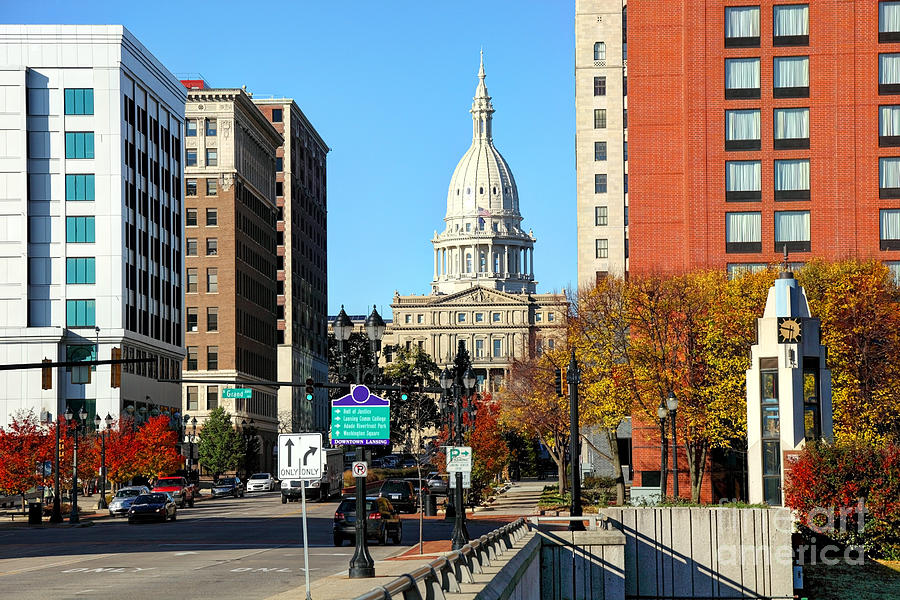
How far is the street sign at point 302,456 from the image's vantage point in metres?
26.8

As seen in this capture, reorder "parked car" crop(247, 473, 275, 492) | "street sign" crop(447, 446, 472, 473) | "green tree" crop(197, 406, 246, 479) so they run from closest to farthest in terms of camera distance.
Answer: "street sign" crop(447, 446, 472, 473)
"parked car" crop(247, 473, 275, 492)
"green tree" crop(197, 406, 246, 479)

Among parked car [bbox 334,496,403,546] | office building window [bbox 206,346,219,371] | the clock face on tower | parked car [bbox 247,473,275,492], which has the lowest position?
parked car [bbox 247,473,275,492]

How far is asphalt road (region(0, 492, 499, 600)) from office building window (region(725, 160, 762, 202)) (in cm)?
→ 2598

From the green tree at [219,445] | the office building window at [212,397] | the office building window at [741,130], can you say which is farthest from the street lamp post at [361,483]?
the office building window at [212,397]

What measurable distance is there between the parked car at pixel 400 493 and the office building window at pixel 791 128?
27884 millimetres

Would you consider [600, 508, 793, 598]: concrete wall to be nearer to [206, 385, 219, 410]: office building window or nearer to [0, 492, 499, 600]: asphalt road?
[0, 492, 499, 600]: asphalt road

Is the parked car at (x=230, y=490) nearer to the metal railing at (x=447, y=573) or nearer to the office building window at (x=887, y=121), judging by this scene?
the office building window at (x=887, y=121)

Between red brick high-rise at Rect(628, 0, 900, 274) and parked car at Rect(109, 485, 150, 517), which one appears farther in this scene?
parked car at Rect(109, 485, 150, 517)

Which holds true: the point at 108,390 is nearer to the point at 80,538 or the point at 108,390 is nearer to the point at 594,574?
the point at 80,538

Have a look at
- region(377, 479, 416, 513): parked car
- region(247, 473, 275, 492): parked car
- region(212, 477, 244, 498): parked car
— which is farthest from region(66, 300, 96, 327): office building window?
region(377, 479, 416, 513): parked car

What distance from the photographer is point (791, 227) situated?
258 feet

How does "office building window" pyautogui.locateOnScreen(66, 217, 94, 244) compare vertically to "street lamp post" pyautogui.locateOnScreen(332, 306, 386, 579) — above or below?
above

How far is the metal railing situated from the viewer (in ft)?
52.2

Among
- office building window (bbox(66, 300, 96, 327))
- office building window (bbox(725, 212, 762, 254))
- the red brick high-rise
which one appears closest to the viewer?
the red brick high-rise
